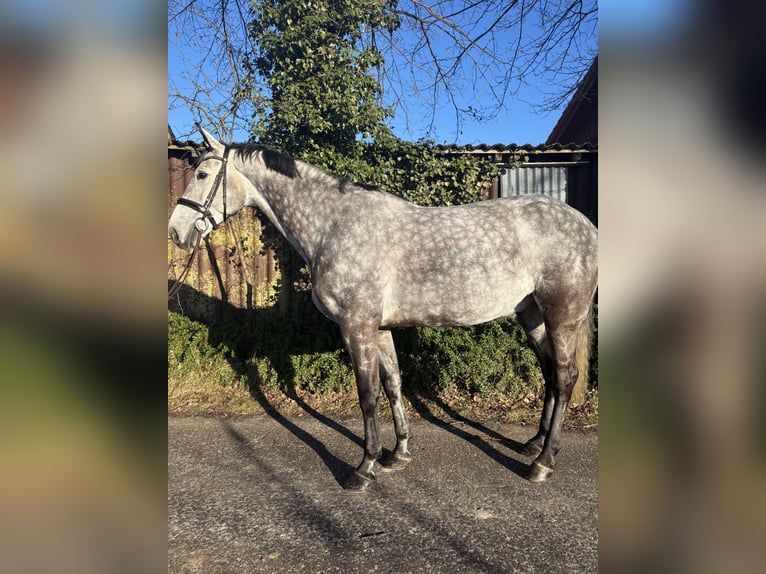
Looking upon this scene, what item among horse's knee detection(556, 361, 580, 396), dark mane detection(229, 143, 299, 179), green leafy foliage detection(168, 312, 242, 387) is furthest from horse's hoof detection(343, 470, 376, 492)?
green leafy foliage detection(168, 312, 242, 387)

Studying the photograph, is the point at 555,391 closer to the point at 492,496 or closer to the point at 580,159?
the point at 492,496

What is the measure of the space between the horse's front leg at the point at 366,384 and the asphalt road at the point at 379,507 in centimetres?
10

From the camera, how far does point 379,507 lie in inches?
98.9

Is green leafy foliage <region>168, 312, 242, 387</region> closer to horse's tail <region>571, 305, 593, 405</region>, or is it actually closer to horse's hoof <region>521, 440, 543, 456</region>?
horse's hoof <region>521, 440, 543, 456</region>

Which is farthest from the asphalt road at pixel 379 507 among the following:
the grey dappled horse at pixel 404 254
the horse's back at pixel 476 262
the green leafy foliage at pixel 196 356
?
the horse's back at pixel 476 262

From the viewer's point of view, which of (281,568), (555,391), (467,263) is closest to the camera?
(281,568)

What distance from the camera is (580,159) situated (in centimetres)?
604

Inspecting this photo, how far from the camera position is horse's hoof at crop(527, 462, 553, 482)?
279cm

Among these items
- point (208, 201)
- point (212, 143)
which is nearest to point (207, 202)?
point (208, 201)

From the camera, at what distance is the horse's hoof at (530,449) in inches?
126

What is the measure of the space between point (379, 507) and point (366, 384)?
0.75 m

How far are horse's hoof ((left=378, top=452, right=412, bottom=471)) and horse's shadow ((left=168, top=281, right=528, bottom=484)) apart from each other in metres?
0.25
